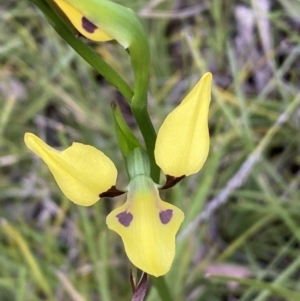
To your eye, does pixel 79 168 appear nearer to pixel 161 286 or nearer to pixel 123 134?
pixel 123 134

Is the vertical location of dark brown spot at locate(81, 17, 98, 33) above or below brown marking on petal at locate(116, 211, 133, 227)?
above

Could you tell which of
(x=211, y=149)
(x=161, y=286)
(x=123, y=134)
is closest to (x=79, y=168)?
(x=123, y=134)

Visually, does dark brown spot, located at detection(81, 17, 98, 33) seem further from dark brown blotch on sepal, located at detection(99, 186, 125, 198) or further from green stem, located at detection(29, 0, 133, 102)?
dark brown blotch on sepal, located at detection(99, 186, 125, 198)

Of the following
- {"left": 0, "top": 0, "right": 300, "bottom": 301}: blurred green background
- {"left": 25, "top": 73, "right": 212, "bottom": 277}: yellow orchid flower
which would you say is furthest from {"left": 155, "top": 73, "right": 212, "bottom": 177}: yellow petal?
{"left": 0, "top": 0, "right": 300, "bottom": 301}: blurred green background

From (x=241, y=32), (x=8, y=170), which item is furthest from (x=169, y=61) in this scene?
(x=8, y=170)

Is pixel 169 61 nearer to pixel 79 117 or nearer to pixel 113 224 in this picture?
pixel 79 117

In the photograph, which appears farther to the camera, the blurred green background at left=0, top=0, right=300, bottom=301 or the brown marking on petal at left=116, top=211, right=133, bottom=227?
the blurred green background at left=0, top=0, right=300, bottom=301

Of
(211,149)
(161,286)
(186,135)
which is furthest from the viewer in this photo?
(211,149)

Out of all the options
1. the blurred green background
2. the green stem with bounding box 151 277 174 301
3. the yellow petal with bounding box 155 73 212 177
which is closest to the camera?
the yellow petal with bounding box 155 73 212 177
